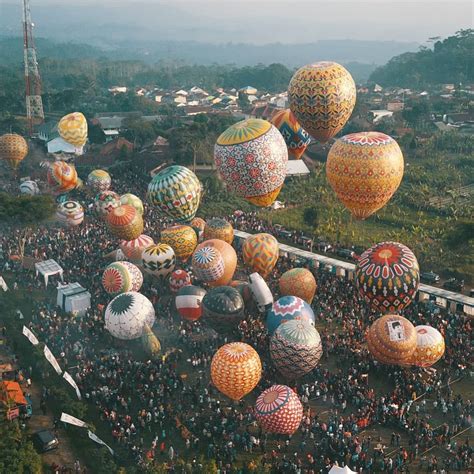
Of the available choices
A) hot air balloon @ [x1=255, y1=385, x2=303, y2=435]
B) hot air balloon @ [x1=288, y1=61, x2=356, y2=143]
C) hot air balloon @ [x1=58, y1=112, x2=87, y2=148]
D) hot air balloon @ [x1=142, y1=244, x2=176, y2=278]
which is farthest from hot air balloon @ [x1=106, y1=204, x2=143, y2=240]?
hot air balloon @ [x1=58, y1=112, x2=87, y2=148]

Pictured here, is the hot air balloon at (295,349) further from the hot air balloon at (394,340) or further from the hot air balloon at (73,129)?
the hot air balloon at (73,129)

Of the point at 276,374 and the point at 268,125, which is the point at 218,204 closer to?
the point at 268,125

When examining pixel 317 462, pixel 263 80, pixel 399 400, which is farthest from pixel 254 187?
pixel 263 80

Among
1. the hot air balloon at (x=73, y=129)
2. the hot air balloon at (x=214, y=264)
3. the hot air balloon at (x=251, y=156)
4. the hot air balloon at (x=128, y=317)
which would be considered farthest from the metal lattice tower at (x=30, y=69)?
the hot air balloon at (x=128, y=317)

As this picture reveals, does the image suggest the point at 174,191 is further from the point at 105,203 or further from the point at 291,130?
the point at 291,130

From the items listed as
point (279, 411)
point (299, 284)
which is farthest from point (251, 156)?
point (279, 411)

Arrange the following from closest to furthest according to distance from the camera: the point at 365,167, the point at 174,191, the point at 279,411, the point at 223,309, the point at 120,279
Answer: the point at 279,411, the point at 223,309, the point at 120,279, the point at 365,167, the point at 174,191

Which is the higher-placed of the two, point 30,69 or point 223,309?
point 30,69

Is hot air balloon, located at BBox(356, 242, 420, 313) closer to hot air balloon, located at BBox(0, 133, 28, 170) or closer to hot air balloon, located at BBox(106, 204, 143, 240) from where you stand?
hot air balloon, located at BBox(106, 204, 143, 240)
